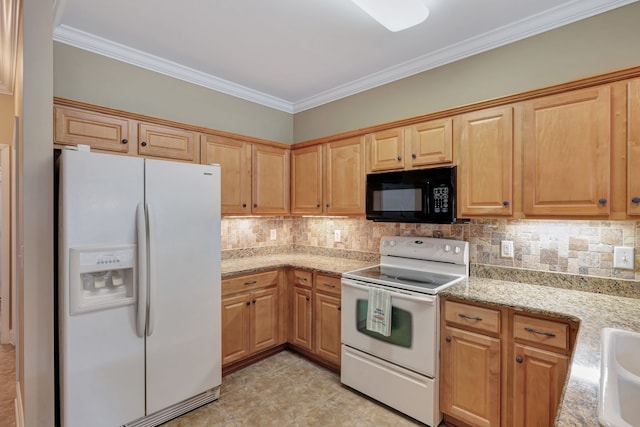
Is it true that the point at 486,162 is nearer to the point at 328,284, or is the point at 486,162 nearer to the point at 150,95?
the point at 328,284

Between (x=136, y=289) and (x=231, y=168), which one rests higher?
(x=231, y=168)

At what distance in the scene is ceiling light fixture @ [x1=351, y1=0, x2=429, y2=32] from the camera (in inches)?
70.1

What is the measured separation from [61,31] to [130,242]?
1639mm

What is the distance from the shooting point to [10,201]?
11.4ft

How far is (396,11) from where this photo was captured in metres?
1.86

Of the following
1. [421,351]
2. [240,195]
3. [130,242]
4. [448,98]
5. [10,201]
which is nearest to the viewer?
[130,242]

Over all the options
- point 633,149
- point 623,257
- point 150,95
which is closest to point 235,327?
point 150,95

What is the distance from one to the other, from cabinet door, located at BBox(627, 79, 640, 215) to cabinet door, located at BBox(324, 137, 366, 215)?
172cm

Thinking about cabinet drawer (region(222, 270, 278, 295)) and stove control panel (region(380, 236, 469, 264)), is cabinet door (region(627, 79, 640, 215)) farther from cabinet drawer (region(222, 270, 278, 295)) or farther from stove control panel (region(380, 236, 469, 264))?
cabinet drawer (region(222, 270, 278, 295))

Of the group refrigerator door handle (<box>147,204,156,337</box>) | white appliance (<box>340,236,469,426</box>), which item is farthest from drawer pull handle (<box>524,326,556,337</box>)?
refrigerator door handle (<box>147,204,156,337</box>)

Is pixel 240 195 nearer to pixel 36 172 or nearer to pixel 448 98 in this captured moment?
pixel 36 172

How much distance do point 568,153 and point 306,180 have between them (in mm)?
2185

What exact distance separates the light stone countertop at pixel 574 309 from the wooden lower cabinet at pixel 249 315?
13cm

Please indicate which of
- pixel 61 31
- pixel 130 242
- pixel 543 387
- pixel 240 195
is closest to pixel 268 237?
pixel 240 195
